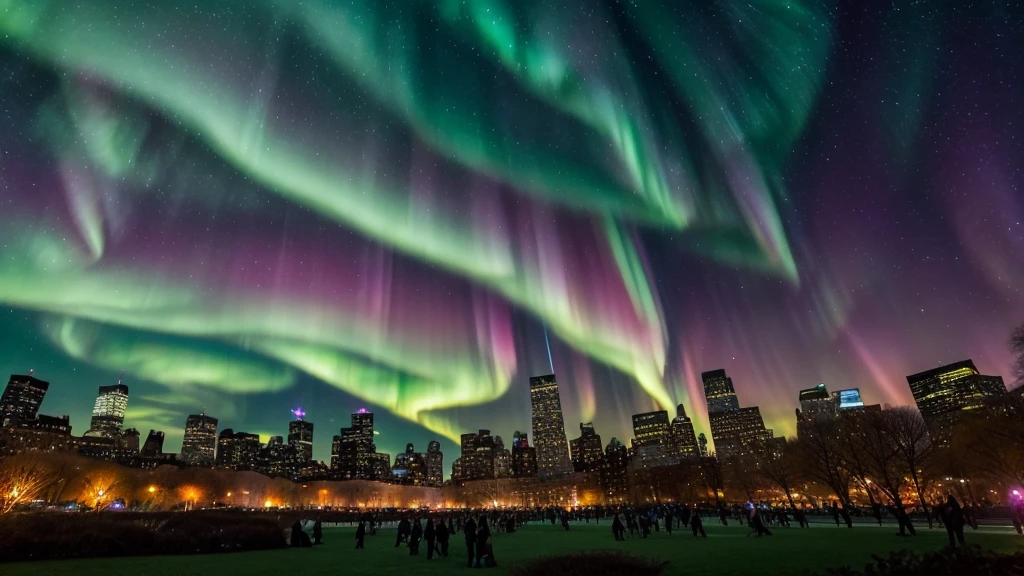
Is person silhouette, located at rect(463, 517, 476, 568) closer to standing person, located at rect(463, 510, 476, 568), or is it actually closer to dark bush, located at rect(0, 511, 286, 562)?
standing person, located at rect(463, 510, 476, 568)

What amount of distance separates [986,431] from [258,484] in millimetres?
184725

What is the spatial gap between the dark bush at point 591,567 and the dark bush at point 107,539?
2471cm

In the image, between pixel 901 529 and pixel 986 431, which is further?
pixel 986 431

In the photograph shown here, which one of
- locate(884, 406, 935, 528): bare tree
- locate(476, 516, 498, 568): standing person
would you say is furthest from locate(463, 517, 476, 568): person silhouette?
locate(884, 406, 935, 528): bare tree

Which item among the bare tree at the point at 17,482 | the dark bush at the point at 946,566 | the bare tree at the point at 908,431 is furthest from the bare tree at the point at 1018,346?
the bare tree at the point at 17,482

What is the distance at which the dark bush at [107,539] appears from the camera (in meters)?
26.7

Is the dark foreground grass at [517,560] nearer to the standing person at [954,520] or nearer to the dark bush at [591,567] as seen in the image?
the standing person at [954,520]

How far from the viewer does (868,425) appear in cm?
6519

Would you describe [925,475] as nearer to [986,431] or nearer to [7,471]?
[986,431]

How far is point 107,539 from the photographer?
29609 millimetres

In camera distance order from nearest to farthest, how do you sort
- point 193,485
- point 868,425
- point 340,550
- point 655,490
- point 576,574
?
point 576,574 < point 340,550 < point 868,425 < point 193,485 < point 655,490

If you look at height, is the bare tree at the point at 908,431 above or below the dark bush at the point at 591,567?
above

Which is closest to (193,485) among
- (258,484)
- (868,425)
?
(258,484)

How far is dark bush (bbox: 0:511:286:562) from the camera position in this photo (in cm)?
2666
